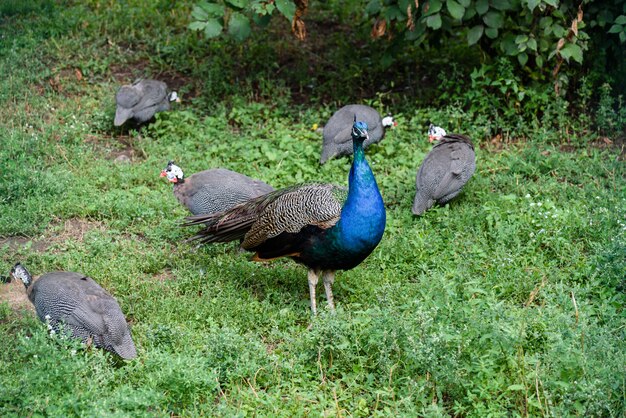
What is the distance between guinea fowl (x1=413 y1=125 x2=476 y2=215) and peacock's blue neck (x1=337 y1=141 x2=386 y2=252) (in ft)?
4.28

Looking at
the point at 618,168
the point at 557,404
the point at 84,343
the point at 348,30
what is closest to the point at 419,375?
the point at 557,404

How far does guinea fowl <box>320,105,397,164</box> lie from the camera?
776 cm

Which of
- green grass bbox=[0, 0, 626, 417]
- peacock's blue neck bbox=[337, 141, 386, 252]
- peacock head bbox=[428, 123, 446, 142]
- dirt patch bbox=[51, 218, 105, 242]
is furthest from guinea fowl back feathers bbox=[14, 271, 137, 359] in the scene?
peacock head bbox=[428, 123, 446, 142]

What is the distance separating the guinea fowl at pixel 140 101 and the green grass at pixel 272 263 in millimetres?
155

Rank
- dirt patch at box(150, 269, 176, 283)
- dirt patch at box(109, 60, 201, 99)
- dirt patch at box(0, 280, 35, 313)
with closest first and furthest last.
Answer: dirt patch at box(0, 280, 35, 313), dirt patch at box(150, 269, 176, 283), dirt patch at box(109, 60, 201, 99)

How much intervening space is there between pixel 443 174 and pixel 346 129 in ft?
4.20

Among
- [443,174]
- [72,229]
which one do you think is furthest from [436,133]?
[72,229]

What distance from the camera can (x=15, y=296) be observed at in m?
6.08

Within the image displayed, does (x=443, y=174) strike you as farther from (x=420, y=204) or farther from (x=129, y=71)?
(x=129, y=71)

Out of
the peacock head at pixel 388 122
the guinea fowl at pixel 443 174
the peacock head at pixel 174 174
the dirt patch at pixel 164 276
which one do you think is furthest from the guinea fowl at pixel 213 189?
the peacock head at pixel 388 122

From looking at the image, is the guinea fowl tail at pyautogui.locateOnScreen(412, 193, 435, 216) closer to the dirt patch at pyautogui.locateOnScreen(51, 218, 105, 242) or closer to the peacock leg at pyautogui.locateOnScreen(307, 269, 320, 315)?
the peacock leg at pyautogui.locateOnScreen(307, 269, 320, 315)

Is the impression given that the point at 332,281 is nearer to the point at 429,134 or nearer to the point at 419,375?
the point at 419,375

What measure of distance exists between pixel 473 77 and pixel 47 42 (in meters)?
4.80

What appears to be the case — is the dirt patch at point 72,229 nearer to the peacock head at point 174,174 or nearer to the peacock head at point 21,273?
the peacock head at point 174,174
